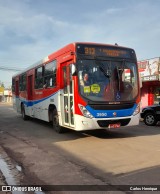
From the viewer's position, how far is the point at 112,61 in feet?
31.8

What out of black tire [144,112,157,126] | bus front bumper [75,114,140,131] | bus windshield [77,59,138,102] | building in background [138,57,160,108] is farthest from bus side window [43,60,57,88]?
building in background [138,57,160,108]

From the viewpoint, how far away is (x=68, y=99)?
9906 millimetres

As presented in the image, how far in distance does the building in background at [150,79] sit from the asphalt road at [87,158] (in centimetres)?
1072

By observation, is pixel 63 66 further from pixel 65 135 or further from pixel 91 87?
pixel 65 135

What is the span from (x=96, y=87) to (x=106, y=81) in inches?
17.5

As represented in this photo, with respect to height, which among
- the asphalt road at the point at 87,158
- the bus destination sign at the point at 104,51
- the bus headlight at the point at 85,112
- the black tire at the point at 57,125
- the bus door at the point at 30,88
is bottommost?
the asphalt road at the point at 87,158

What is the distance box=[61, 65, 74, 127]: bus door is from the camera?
9.68m

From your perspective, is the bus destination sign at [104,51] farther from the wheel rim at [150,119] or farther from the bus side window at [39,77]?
the wheel rim at [150,119]

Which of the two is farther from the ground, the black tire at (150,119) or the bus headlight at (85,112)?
the bus headlight at (85,112)

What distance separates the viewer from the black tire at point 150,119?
577 inches

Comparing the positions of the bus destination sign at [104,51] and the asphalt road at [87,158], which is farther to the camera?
the bus destination sign at [104,51]

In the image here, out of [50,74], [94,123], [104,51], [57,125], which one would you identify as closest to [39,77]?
[50,74]

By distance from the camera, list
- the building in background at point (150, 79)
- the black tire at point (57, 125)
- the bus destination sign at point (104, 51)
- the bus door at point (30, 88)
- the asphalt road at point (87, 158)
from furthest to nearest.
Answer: the building in background at point (150, 79)
the bus door at point (30, 88)
the black tire at point (57, 125)
the bus destination sign at point (104, 51)
the asphalt road at point (87, 158)

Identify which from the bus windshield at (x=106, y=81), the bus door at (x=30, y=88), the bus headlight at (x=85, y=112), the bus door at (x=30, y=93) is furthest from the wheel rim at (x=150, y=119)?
the bus headlight at (x=85, y=112)
